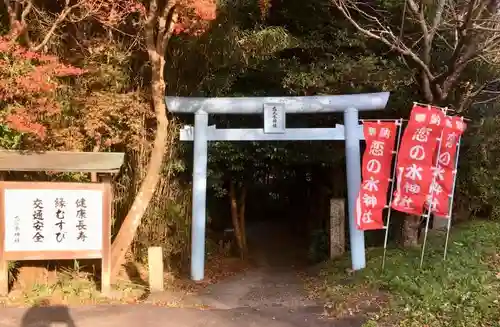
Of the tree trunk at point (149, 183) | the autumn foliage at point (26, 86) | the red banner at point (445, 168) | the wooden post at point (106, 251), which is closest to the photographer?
the autumn foliage at point (26, 86)

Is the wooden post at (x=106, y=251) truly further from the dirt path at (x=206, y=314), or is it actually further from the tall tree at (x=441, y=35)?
the tall tree at (x=441, y=35)

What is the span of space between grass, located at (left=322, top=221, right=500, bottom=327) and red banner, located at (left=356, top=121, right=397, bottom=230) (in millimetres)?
972

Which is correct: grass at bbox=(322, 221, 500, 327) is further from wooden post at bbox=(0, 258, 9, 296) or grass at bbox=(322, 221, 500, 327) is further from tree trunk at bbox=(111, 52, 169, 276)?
wooden post at bbox=(0, 258, 9, 296)

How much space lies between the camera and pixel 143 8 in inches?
351

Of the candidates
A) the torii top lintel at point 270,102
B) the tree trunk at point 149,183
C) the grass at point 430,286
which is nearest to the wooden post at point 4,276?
the tree trunk at point 149,183

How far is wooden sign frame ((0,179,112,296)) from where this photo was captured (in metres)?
7.82

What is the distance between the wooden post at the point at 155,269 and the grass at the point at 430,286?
2860 mm

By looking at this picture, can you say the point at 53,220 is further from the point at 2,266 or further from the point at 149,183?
the point at 149,183

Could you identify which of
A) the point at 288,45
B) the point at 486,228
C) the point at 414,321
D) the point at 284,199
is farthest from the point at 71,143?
the point at 284,199

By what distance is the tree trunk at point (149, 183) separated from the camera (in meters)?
9.28

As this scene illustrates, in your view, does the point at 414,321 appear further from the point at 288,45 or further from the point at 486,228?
the point at 288,45

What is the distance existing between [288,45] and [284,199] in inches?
544

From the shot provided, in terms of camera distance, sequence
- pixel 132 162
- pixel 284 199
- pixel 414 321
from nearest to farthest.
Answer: pixel 414 321
pixel 132 162
pixel 284 199

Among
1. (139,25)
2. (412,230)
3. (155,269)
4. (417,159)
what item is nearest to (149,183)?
(155,269)
